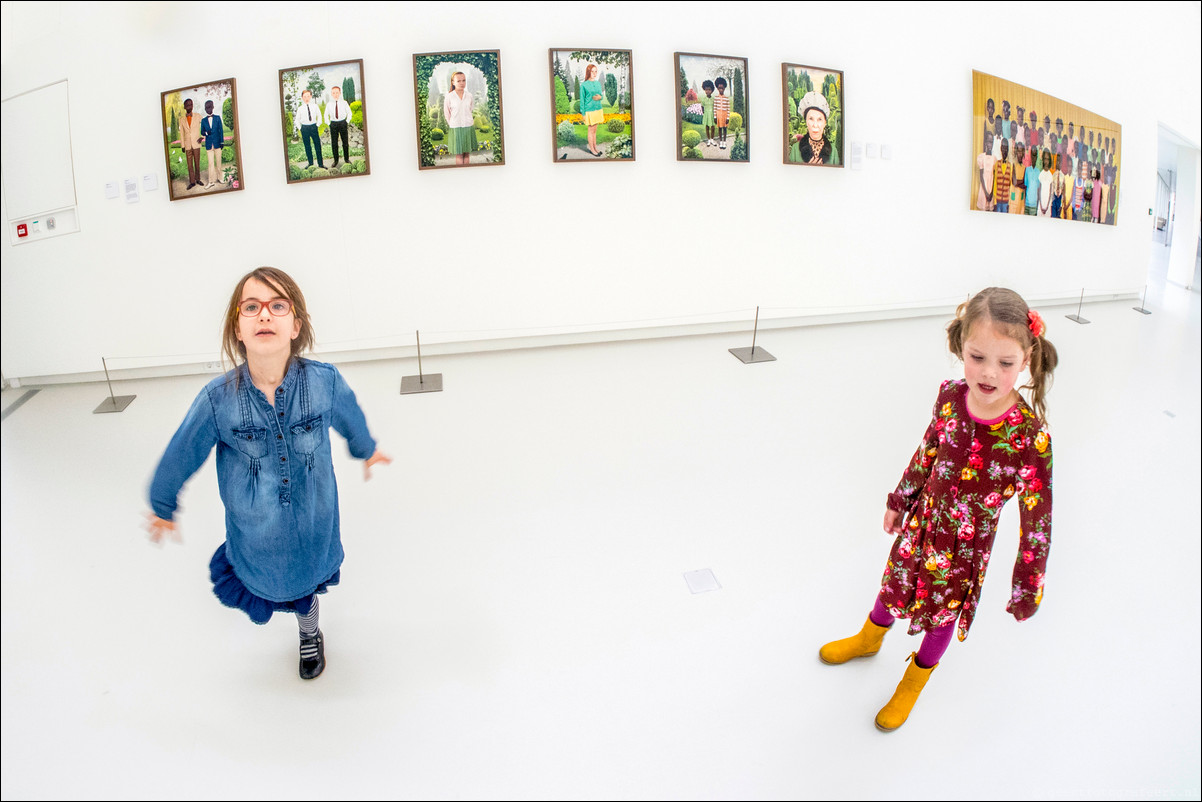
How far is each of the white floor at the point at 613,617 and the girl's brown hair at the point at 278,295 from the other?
26.5 inches

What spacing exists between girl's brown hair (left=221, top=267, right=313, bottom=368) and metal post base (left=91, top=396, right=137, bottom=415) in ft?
2.22

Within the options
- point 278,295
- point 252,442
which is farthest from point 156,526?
point 278,295

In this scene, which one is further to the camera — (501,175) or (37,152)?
(501,175)

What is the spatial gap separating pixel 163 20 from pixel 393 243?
42.6 inches

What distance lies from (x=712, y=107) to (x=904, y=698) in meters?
2.18

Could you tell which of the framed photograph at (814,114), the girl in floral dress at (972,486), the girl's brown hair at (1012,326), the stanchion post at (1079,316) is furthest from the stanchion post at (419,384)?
the stanchion post at (1079,316)

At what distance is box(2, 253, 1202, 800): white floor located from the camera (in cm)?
149

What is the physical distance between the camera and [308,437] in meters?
1.48

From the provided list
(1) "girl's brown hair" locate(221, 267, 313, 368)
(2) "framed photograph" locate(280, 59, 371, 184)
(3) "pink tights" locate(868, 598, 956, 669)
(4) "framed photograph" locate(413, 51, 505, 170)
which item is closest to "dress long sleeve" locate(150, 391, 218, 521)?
(1) "girl's brown hair" locate(221, 267, 313, 368)

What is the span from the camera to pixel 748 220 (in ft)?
8.49

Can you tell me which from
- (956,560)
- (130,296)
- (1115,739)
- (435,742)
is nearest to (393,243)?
(130,296)

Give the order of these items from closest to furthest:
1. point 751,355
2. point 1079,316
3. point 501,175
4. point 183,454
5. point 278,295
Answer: point 278,295 < point 183,454 < point 1079,316 < point 501,175 < point 751,355

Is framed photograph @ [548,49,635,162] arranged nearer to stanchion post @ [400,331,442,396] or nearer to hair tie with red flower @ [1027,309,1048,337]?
stanchion post @ [400,331,442,396]

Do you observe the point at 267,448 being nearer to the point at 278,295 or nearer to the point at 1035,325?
the point at 278,295
